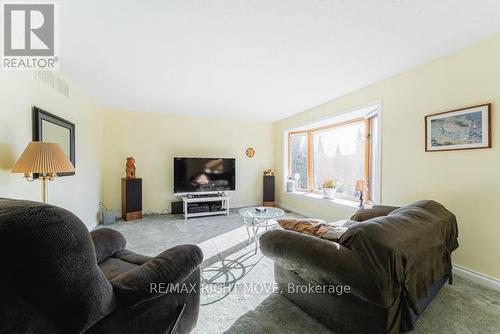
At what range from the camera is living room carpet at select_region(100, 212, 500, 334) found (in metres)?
1.52

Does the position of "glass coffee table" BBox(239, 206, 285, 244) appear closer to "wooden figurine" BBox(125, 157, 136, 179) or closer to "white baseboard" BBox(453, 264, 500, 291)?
"white baseboard" BBox(453, 264, 500, 291)

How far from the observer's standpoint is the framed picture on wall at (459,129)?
2029 mm

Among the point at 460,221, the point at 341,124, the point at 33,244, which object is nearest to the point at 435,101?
the point at 460,221

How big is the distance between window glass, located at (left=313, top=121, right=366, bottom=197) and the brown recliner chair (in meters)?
3.68

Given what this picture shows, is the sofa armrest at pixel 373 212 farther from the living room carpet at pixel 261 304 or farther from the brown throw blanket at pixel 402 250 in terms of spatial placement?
the living room carpet at pixel 261 304

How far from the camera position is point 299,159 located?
17.1 ft

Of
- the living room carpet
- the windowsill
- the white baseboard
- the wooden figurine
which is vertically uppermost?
the wooden figurine

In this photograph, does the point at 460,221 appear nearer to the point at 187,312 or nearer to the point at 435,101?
the point at 435,101

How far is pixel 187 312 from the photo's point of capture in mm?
1316

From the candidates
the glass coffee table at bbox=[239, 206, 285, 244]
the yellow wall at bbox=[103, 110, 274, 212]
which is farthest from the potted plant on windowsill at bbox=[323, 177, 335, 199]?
the yellow wall at bbox=[103, 110, 274, 212]

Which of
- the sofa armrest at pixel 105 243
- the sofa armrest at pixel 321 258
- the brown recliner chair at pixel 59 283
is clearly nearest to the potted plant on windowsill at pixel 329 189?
the sofa armrest at pixel 321 258

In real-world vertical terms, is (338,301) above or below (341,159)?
below

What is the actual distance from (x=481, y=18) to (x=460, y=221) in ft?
5.93

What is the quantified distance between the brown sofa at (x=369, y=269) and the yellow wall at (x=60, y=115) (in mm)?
2242
